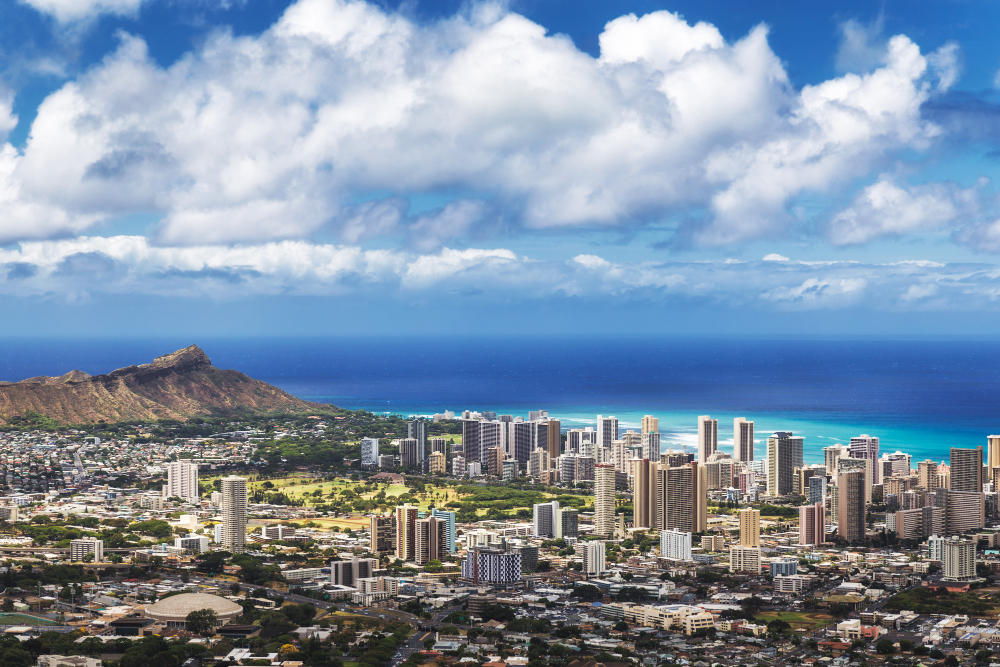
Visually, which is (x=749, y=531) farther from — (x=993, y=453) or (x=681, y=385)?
(x=681, y=385)

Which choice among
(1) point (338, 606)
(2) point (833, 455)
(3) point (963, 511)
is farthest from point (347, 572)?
(2) point (833, 455)

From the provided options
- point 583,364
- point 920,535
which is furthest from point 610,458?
point 583,364

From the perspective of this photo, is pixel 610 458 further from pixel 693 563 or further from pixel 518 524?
pixel 693 563

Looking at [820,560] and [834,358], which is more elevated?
[834,358]

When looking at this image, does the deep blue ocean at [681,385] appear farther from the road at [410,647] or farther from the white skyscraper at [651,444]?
the road at [410,647]

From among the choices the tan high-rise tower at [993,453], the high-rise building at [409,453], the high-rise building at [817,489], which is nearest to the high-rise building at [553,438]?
the high-rise building at [409,453]
